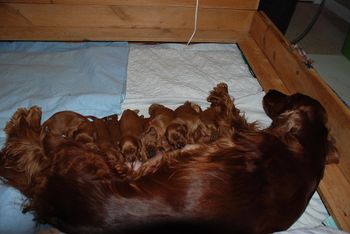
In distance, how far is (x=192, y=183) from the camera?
47.4 inches

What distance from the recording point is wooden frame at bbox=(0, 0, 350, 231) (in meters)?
2.26

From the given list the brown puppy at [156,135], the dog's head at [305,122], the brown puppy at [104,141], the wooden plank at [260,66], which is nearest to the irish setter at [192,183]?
the dog's head at [305,122]

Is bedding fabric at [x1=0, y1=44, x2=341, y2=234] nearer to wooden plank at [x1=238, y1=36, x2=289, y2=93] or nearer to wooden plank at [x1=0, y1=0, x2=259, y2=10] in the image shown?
wooden plank at [x1=238, y1=36, x2=289, y2=93]

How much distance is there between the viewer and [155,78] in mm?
2203

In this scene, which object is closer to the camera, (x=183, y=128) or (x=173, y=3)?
A: (x=183, y=128)

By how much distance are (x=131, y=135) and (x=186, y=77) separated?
816 millimetres

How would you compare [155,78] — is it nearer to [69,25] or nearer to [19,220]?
[69,25]

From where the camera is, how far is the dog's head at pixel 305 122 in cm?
141

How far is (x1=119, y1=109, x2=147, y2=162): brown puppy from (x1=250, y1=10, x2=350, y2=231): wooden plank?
106 centimetres

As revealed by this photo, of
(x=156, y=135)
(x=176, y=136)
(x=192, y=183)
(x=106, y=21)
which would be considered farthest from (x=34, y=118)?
(x=106, y=21)

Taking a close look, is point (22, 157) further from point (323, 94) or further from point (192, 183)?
point (323, 94)

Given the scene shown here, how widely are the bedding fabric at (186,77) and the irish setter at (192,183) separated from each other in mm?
481

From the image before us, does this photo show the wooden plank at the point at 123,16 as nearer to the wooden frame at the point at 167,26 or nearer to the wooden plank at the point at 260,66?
the wooden frame at the point at 167,26

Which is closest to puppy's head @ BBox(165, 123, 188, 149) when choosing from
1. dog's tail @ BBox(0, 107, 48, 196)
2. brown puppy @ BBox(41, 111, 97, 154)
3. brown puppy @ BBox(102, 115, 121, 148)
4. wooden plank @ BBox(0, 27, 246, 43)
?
brown puppy @ BBox(102, 115, 121, 148)
